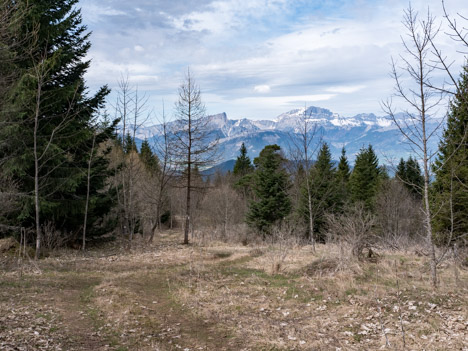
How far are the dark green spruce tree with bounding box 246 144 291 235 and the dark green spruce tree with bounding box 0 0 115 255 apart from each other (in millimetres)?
13303

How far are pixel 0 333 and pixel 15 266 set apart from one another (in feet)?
25.0

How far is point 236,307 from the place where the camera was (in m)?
8.77

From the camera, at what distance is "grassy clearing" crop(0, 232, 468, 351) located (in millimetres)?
6574

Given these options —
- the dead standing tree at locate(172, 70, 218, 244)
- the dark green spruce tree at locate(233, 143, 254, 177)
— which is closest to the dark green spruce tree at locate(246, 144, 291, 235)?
the dead standing tree at locate(172, 70, 218, 244)

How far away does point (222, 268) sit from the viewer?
45.6 feet

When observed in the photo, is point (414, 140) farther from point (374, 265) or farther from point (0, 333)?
point (0, 333)

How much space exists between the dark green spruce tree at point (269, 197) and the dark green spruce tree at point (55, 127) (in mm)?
13303

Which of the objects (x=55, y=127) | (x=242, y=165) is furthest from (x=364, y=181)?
(x=55, y=127)

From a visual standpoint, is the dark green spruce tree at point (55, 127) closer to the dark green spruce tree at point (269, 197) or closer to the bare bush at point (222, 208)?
the dark green spruce tree at point (269, 197)

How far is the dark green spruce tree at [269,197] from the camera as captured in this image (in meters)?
29.4

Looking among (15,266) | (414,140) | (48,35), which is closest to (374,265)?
(414,140)

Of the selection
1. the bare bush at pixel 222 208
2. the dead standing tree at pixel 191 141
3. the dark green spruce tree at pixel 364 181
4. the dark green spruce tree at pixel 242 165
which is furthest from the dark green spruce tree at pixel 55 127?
the dark green spruce tree at pixel 242 165

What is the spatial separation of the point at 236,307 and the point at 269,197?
2100 cm

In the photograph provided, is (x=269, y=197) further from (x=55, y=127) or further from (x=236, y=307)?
(x=236, y=307)
